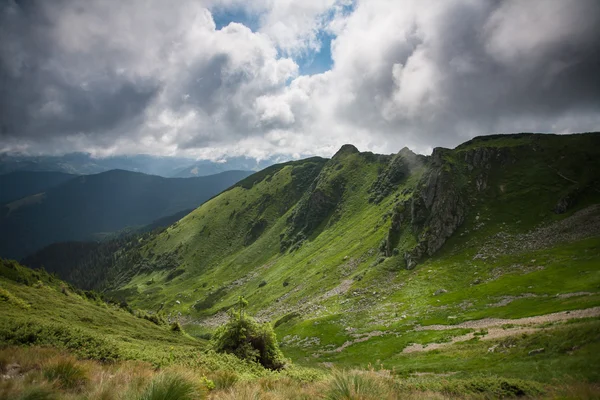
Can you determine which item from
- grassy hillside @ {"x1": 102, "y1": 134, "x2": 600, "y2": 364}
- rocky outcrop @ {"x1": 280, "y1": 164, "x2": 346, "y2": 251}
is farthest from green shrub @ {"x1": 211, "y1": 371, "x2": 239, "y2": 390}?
rocky outcrop @ {"x1": 280, "y1": 164, "x2": 346, "y2": 251}

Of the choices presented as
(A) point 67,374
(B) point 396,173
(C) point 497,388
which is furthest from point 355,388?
(B) point 396,173

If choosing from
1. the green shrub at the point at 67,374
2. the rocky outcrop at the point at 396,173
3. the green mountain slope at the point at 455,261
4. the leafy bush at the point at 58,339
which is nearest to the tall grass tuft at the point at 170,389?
the green shrub at the point at 67,374

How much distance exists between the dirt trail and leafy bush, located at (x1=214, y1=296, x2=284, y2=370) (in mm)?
21319

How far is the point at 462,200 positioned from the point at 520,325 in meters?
51.2

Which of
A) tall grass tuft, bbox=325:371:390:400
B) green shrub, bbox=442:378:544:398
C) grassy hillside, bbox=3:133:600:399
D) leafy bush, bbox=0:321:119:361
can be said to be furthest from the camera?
grassy hillside, bbox=3:133:600:399

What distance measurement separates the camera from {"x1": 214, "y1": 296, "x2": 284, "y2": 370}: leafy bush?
24531 mm

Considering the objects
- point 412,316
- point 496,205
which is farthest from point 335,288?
point 496,205

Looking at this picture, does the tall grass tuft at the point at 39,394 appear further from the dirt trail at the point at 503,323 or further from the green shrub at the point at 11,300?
the dirt trail at the point at 503,323

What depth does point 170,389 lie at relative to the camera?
8.30m

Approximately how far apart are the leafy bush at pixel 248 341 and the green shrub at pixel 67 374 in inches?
577

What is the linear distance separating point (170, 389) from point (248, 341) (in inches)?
722

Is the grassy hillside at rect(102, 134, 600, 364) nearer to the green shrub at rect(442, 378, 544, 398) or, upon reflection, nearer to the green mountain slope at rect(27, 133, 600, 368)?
the green mountain slope at rect(27, 133, 600, 368)

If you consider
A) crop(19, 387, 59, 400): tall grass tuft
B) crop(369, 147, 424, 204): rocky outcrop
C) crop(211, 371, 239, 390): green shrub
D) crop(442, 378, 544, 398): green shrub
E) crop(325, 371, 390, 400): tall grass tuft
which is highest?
crop(369, 147, 424, 204): rocky outcrop

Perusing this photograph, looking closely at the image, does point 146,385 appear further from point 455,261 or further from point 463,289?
point 455,261
